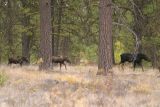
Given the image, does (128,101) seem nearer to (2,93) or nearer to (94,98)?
(94,98)

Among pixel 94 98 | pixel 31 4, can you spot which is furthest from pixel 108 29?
pixel 31 4

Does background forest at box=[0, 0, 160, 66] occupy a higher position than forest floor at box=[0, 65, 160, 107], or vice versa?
background forest at box=[0, 0, 160, 66]

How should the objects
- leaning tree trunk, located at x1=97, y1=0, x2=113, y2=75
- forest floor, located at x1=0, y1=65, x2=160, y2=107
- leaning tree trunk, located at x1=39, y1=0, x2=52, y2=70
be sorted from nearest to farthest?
forest floor, located at x1=0, y1=65, x2=160, y2=107
leaning tree trunk, located at x1=97, y1=0, x2=113, y2=75
leaning tree trunk, located at x1=39, y1=0, x2=52, y2=70

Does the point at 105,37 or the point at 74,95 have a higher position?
the point at 105,37

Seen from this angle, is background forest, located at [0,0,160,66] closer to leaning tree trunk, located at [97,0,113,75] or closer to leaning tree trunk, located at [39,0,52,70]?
leaning tree trunk, located at [97,0,113,75]

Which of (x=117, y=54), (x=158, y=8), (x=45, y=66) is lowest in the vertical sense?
(x=45, y=66)

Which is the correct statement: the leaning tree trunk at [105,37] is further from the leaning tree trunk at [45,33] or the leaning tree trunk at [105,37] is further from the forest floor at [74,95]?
the leaning tree trunk at [45,33]

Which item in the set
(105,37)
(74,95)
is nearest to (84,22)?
(105,37)

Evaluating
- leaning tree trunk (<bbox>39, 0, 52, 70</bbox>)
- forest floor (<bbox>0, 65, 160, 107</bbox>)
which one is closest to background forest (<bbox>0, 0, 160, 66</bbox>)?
leaning tree trunk (<bbox>39, 0, 52, 70</bbox>)

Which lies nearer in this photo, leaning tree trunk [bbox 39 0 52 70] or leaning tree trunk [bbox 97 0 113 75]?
leaning tree trunk [bbox 97 0 113 75]

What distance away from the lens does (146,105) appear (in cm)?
537

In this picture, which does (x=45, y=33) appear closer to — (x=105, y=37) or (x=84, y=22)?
(x=84, y=22)

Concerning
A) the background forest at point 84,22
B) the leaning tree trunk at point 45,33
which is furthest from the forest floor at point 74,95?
the leaning tree trunk at point 45,33

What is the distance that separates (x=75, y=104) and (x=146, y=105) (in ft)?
6.63
